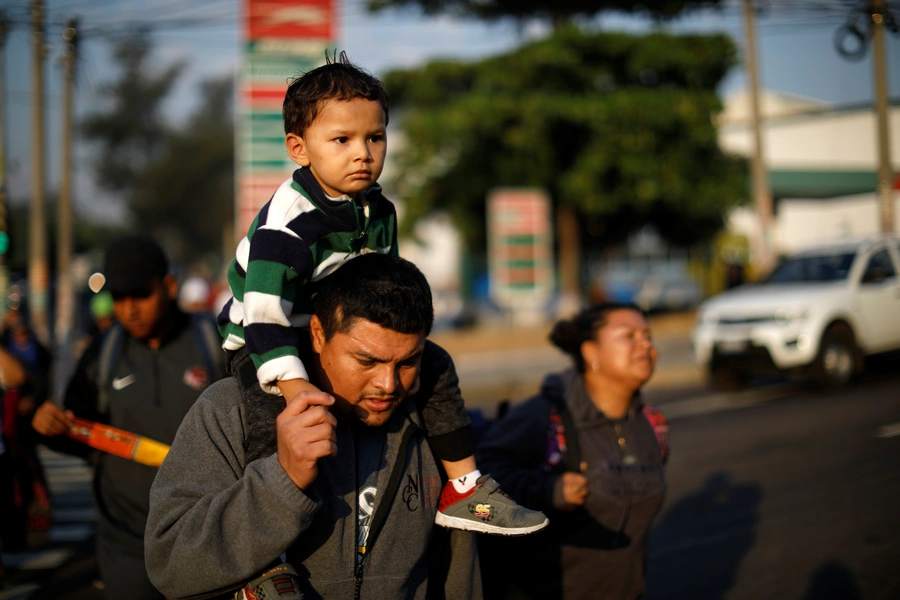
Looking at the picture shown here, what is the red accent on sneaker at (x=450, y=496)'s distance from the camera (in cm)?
257

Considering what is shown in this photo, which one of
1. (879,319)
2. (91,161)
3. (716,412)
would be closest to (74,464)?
(716,412)

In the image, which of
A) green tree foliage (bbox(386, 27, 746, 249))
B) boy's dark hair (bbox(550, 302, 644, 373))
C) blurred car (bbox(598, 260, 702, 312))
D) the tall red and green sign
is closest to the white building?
blurred car (bbox(598, 260, 702, 312))

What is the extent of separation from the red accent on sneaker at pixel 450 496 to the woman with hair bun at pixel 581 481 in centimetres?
76

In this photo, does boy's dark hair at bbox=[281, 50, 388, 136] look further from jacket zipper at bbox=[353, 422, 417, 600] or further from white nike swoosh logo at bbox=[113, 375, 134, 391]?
white nike swoosh logo at bbox=[113, 375, 134, 391]

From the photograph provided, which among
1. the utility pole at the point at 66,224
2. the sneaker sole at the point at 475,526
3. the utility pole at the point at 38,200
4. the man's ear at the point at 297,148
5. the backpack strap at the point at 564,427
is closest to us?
the sneaker sole at the point at 475,526

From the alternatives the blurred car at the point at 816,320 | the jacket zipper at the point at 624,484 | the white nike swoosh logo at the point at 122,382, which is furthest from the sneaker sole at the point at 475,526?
the blurred car at the point at 816,320

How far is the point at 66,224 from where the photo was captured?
1961 cm

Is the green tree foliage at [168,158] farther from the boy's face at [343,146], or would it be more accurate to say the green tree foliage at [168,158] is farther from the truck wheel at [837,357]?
the boy's face at [343,146]

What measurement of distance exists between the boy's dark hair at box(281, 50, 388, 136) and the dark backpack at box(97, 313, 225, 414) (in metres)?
1.82

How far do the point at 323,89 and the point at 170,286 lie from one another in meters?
2.20

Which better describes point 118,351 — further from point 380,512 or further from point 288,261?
point 380,512

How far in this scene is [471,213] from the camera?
31484 millimetres

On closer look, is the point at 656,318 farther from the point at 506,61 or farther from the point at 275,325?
the point at 275,325

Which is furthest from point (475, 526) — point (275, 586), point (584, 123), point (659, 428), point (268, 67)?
point (584, 123)
